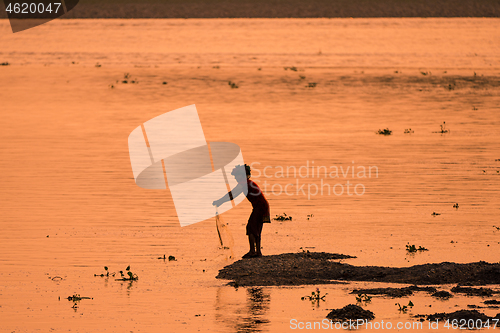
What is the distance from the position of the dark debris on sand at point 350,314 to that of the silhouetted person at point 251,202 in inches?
123

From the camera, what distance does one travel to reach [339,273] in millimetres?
12438

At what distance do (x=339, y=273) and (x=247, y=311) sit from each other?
2132 millimetres

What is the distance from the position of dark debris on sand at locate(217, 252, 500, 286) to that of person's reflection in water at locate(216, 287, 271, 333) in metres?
0.51

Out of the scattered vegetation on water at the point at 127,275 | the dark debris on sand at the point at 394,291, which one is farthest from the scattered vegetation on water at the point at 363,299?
the scattered vegetation on water at the point at 127,275

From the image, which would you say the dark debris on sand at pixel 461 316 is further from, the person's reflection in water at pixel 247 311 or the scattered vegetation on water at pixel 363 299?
the person's reflection in water at pixel 247 311

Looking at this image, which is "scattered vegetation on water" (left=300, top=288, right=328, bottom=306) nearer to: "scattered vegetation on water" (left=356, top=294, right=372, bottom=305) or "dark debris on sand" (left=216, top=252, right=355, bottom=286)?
→ "scattered vegetation on water" (left=356, top=294, right=372, bottom=305)

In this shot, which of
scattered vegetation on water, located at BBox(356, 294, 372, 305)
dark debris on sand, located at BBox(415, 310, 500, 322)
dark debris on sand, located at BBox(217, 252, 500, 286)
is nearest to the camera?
dark debris on sand, located at BBox(415, 310, 500, 322)

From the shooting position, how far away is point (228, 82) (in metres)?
45.2

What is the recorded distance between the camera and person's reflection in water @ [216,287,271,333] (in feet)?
33.8

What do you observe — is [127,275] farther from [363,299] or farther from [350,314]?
[350,314]

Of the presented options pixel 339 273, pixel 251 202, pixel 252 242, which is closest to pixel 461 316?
pixel 339 273

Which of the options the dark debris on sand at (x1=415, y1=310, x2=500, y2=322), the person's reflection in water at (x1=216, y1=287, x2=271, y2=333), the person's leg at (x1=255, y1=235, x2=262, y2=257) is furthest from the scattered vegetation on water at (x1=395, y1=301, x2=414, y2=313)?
the person's leg at (x1=255, y1=235, x2=262, y2=257)

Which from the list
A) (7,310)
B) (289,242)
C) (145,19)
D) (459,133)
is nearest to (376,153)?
(459,133)

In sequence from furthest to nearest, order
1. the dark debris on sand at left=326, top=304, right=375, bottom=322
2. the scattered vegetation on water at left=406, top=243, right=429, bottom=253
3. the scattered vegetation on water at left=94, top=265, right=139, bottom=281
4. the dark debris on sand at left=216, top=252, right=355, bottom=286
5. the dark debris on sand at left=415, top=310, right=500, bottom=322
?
the scattered vegetation on water at left=406, top=243, right=429, bottom=253, the scattered vegetation on water at left=94, top=265, right=139, bottom=281, the dark debris on sand at left=216, top=252, right=355, bottom=286, the dark debris on sand at left=326, top=304, right=375, bottom=322, the dark debris on sand at left=415, top=310, right=500, bottom=322
